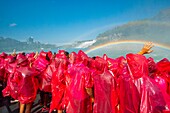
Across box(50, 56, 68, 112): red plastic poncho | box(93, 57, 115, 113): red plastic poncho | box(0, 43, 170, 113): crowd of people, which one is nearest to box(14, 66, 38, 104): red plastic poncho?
box(0, 43, 170, 113): crowd of people

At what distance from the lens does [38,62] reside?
5539mm

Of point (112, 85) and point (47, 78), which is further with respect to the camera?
point (47, 78)

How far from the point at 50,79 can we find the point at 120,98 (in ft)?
6.63

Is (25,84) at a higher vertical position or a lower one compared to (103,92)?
higher

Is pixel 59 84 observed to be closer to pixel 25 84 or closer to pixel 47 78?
pixel 47 78

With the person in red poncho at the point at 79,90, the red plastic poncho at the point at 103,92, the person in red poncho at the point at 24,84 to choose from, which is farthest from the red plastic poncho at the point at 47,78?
the red plastic poncho at the point at 103,92

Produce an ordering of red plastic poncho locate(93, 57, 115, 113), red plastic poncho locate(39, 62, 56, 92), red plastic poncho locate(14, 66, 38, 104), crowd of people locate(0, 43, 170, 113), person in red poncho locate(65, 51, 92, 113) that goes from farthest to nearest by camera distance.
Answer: red plastic poncho locate(39, 62, 56, 92) → red plastic poncho locate(14, 66, 38, 104) → person in red poncho locate(65, 51, 92, 113) → red plastic poncho locate(93, 57, 115, 113) → crowd of people locate(0, 43, 170, 113)

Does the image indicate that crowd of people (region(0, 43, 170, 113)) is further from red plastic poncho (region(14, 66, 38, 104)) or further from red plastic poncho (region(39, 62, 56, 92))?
red plastic poncho (region(39, 62, 56, 92))

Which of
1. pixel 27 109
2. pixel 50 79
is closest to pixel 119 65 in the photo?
pixel 50 79

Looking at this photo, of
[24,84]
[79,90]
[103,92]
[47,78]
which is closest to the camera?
[103,92]

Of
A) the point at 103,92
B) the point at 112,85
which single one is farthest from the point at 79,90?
the point at 112,85

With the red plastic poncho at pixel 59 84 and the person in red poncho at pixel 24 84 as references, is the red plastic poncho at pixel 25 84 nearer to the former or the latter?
the person in red poncho at pixel 24 84

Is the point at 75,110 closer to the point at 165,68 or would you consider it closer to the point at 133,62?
the point at 133,62

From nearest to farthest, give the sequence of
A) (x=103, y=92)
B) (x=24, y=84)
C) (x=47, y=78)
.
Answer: (x=103, y=92), (x=24, y=84), (x=47, y=78)
